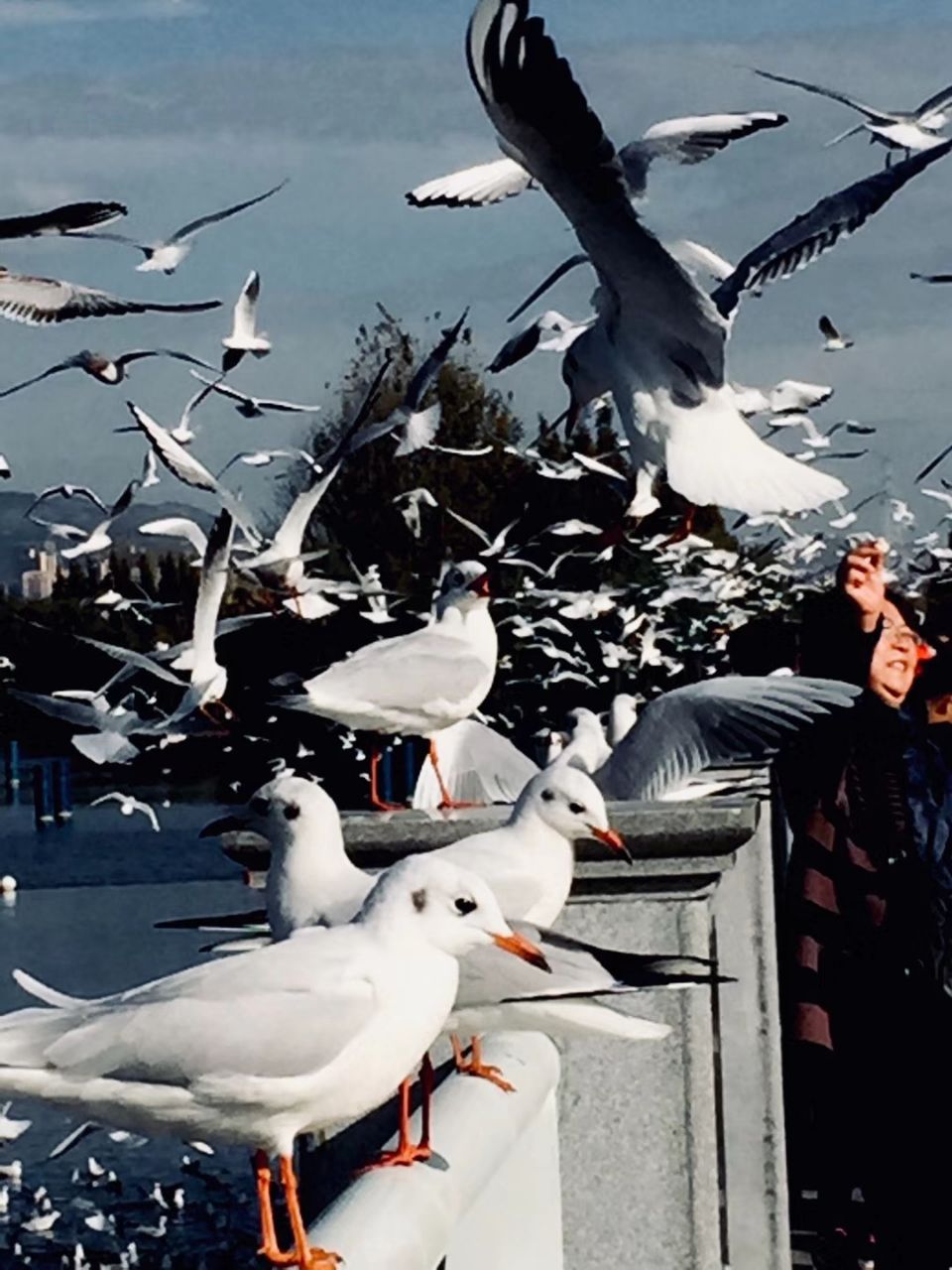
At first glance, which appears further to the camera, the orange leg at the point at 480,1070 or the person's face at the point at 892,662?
the person's face at the point at 892,662

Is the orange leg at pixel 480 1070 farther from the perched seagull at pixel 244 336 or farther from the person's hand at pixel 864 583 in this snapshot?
the perched seagull at pixel 244 336

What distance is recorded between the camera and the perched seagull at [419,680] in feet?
25.9

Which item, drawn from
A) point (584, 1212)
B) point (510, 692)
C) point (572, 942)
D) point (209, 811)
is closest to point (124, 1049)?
point (572, 942)

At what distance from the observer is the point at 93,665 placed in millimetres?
49594

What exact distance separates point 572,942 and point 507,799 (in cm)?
317

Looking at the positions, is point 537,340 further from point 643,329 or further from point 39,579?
point 39,579

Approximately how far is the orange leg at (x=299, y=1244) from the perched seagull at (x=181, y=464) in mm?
8896

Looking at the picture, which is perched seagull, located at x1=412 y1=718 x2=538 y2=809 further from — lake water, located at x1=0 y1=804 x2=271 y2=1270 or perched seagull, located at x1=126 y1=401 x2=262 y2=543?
perched seagull, located at x1=126 y1=401 x2=262 y2=543

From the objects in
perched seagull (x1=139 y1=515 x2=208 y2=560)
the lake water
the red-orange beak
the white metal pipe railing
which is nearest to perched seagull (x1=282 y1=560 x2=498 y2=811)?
the lake water

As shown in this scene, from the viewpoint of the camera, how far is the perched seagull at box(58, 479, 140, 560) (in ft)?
54.7

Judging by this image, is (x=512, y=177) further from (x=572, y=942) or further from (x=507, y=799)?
(x=572, y=942)

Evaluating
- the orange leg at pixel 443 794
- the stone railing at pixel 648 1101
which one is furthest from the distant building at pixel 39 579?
the stone railing at pixel 648 1101

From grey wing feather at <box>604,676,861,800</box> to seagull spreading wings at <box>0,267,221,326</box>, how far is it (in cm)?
613

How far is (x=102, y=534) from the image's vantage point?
17891 millimetres
